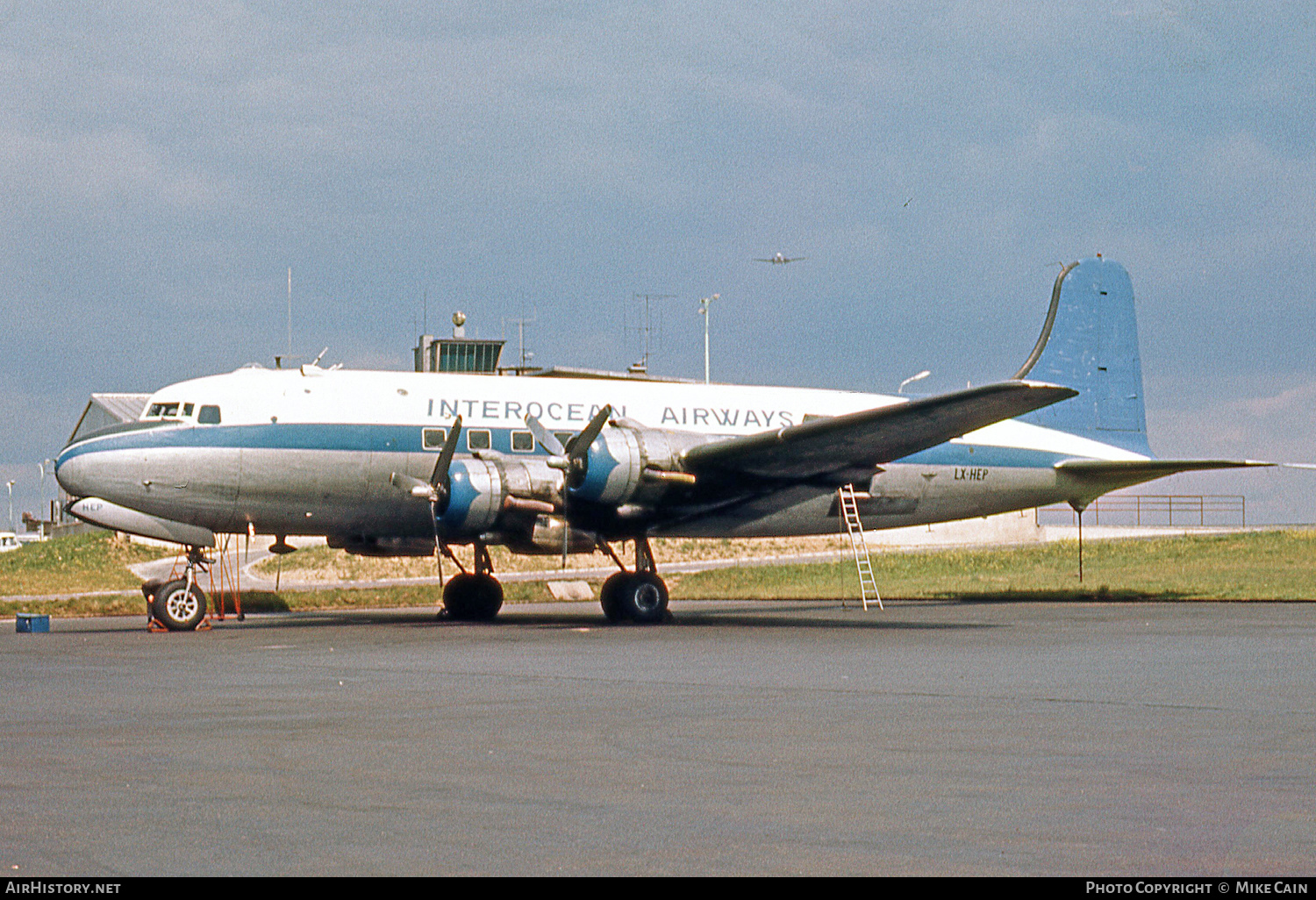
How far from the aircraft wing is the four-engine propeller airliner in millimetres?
46

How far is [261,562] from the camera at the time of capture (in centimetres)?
4922

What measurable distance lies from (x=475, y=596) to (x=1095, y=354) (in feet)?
46.7

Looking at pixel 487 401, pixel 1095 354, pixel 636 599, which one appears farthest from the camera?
pixel 1095 354

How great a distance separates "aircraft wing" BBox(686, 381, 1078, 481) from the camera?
822 inches

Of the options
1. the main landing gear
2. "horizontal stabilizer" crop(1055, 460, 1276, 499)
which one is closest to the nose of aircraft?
the main landing gear

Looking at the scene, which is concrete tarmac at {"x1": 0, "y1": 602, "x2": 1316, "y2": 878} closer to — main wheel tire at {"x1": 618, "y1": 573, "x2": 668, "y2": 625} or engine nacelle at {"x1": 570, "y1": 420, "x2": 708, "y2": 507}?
engine nacelle at {"x1": 570, "y1": 420, "x2": 708, "y2": 507}

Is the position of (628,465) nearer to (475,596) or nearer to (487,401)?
(487,401)

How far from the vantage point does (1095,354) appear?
99.9ft

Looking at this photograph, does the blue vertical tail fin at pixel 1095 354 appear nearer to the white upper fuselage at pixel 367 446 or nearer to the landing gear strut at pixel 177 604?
the white upper fuselage at pixel 367 446

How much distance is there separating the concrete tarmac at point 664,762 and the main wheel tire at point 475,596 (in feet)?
30.3

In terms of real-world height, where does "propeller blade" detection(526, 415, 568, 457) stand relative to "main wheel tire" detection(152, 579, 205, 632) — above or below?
above

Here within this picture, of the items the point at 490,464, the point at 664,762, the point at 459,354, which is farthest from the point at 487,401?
the point at 459,354
